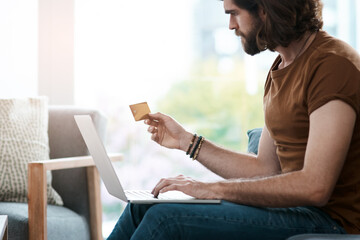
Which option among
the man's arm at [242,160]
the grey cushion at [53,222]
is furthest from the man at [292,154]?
the grey cushion at [53,222]

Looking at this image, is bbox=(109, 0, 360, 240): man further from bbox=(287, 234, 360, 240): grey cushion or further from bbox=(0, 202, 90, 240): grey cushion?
bbox=(0, 202, 90, 240): grey cushion

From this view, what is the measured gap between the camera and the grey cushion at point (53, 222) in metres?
Result: 2.29

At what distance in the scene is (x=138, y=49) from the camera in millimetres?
3889

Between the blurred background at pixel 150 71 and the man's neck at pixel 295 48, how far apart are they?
213 centimetres

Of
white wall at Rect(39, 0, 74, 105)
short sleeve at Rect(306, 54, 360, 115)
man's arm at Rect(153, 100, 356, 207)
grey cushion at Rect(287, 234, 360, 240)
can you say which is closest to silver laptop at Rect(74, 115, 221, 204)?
man's arm at Rect(153, 100, 356, 207)

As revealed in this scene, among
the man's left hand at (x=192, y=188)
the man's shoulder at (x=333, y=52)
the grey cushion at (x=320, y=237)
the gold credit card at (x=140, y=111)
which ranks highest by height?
the man's shoulder at (x=333, y=52)

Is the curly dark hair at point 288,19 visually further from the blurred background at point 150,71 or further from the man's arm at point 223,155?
the blurred background at point 150,71

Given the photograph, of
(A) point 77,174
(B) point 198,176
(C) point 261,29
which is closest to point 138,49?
(B) point 198,176

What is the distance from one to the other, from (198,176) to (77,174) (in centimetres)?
135

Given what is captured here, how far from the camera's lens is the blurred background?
3662mm

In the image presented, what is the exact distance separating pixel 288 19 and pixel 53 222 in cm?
131

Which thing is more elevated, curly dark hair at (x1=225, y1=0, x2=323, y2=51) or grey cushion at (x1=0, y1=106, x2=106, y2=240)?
curly dark hair at (x1=225, y1=0, x2=323, y2=51)

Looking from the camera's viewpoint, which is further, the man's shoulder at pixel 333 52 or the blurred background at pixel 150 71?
the blurred background at pixel 150 71

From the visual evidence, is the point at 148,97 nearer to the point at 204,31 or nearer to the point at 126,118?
the point at 126,118
